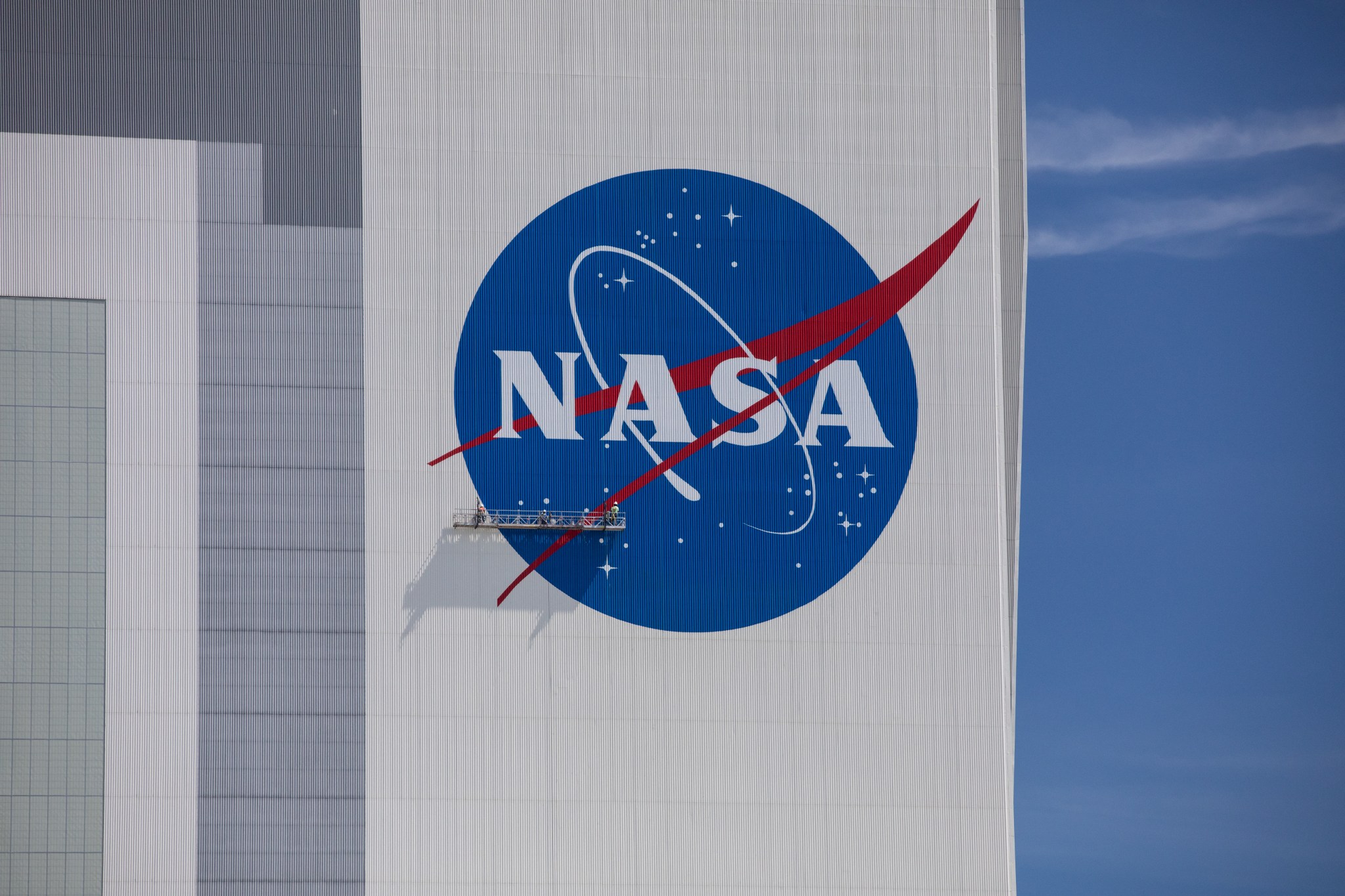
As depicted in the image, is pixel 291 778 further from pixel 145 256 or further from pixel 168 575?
pixel 145 256

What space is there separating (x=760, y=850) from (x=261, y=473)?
1525 cm

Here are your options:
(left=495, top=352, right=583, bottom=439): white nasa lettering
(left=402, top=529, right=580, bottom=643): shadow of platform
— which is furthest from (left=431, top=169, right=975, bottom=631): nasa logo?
(left=402, top=529, right=580, bottom=643): shadow of platform

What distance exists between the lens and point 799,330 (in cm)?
3934

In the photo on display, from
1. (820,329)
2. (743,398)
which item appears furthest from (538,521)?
(820,329)

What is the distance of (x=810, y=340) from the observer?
39.4 meters

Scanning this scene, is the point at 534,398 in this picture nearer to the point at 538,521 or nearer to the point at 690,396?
the point at 538,521

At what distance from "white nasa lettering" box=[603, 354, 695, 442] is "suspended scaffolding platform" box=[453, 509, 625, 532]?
2.50 meters

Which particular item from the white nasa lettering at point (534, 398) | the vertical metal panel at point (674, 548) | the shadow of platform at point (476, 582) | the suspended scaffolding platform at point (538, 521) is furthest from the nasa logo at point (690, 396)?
the vertical metal panel at point (674, 548)

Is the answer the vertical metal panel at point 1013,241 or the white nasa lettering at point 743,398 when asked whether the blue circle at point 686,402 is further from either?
the vertical metal panel at point 1013,241

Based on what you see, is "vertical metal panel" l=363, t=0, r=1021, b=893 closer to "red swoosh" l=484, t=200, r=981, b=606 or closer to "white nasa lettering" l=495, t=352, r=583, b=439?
"red swoosh" l=484, t=200, r=981, b=606

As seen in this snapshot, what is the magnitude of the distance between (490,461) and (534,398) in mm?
1921

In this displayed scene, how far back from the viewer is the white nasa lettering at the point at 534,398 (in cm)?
3806

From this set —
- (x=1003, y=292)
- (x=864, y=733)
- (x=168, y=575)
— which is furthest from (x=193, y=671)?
(x=1003, y=292)

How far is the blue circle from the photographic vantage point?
125 feet
